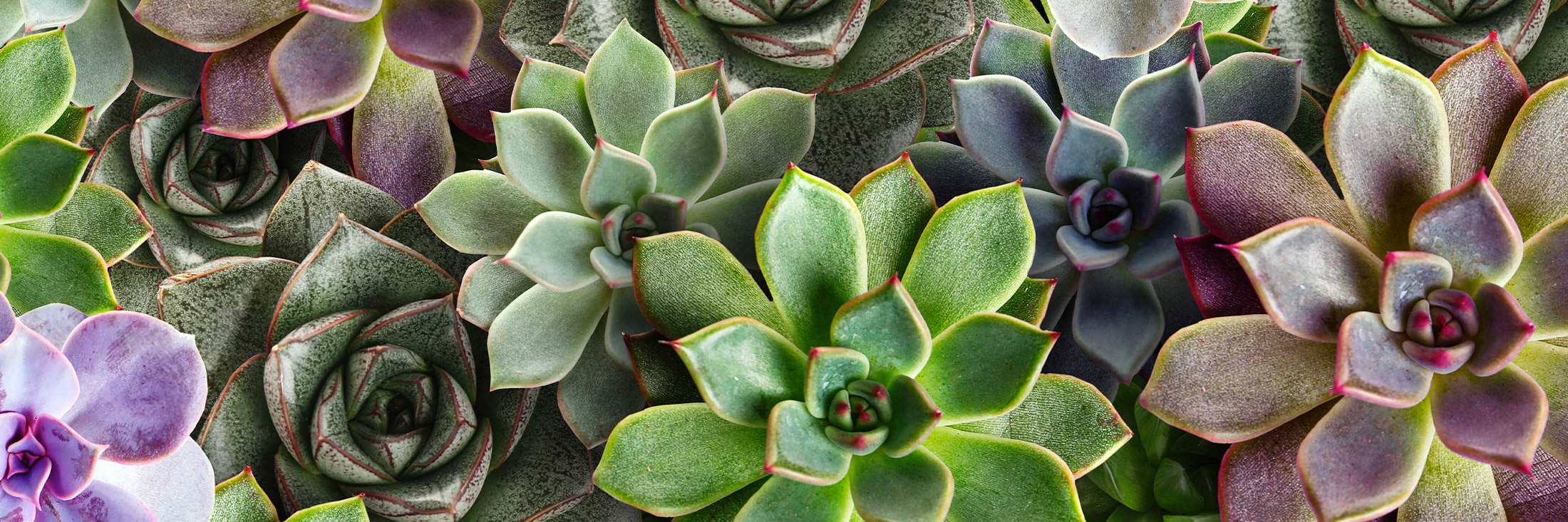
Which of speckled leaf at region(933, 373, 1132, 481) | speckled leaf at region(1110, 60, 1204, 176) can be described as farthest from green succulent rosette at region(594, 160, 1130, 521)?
speckled leaf at region(1110, 60, 1204, 176)

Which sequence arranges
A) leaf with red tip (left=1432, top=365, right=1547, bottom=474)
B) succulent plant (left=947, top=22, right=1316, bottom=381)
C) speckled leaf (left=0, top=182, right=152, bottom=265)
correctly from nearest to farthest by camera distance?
leaf with red tip (left=1432, top=365, right=1547, bottom=474) < succulent plant (left=947, top=22, right=1316, bottom=381) < speckled leaf (left=0, top=182, right=152, bottom=265)

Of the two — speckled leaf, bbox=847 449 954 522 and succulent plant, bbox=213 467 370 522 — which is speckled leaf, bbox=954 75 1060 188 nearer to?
speckled leaf, bbox=847 449 954 522

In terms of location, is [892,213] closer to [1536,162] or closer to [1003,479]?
[1003,479]

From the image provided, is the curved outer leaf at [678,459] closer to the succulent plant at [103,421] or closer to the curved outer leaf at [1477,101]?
the succulent plant at [103,421]

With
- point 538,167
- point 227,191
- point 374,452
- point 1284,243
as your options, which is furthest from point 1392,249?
point 227,191

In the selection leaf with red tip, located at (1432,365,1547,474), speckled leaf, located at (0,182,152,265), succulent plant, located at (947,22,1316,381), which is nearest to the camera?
leaf with red tip, located at (1432,365,1547,474)

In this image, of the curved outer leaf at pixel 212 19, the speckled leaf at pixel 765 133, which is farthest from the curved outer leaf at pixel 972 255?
the curved outer leaf at pixel 212 19

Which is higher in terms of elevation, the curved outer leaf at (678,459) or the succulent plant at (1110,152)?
the succulent plant at (1110,152)

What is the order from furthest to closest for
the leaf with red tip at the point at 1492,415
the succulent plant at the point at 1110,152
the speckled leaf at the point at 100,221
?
the speckled leaf at the point at 100,221, the succulent plant at the point at 1110,152, the leaf with red tip at the point at 1492,415
